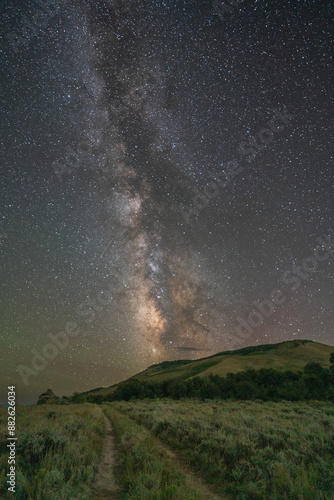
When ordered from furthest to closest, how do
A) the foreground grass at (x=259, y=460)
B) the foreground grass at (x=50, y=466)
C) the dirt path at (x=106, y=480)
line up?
the foreground grass at (x=259, y=460) < the dirt path at (x=106, y=480) < the foreground grass at (x=50, y=466)

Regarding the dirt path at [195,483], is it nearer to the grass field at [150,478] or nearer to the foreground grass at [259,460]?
the grass field at [150,478]

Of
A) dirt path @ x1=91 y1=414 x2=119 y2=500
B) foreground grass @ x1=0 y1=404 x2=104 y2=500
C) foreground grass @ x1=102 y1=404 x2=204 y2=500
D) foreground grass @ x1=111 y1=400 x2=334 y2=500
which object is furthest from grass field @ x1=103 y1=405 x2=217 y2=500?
foreground grass @ x1=0 y1=404 x2=104 y2=500

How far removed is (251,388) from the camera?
5150 cm

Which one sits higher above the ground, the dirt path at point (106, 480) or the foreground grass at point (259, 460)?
the dirt path at point (106, 480)

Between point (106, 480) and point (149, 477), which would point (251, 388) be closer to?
point (106, 480)

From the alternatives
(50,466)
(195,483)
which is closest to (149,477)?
(195,483)

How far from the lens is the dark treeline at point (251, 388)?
47531 millimetres

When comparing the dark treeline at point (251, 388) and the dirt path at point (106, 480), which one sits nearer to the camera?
the dirt path at point (106, 480)

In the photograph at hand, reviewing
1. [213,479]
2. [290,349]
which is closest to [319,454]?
[213,479]

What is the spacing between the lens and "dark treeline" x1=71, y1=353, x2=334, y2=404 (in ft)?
156

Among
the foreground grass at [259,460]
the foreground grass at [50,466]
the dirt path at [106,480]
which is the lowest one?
the foreground grass at [259,460]

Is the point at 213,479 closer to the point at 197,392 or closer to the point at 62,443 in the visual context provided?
the point at 62,443

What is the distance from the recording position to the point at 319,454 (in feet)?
31.9

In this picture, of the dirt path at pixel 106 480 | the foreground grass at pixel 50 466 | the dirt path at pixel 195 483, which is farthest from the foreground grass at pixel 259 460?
the foreground grass at pixel 50 466
